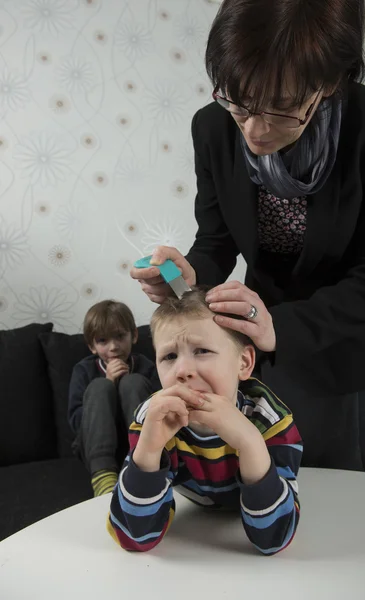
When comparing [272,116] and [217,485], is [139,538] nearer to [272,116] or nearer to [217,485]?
[217,485]

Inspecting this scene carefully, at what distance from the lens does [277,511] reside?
0.86m

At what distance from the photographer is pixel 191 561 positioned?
0.86m

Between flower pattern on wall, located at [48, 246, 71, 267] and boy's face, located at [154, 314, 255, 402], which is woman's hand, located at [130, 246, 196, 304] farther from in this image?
flower pattern on wall, located at [48, 246, 71, 267]

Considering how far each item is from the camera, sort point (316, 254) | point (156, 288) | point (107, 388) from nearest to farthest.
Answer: point (156, 288) < point (316, 254) < point (107, 388)

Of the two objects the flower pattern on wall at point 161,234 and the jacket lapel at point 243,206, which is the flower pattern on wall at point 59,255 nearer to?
the flower pattern on wall at point 161,234

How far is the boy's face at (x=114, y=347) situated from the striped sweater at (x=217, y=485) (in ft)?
4.24

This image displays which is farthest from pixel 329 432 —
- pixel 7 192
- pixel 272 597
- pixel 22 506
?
pixel 7 192

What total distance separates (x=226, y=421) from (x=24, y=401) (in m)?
1.64

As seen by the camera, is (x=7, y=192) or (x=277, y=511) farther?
(x=7, y=192)

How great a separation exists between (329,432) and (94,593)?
631 mm

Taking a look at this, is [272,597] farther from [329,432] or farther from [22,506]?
[22,506]

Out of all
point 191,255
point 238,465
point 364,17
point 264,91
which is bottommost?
point 238,465

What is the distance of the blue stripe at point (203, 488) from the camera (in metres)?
0.96

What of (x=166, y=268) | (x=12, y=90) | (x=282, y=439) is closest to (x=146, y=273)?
(x=166, y=268)
